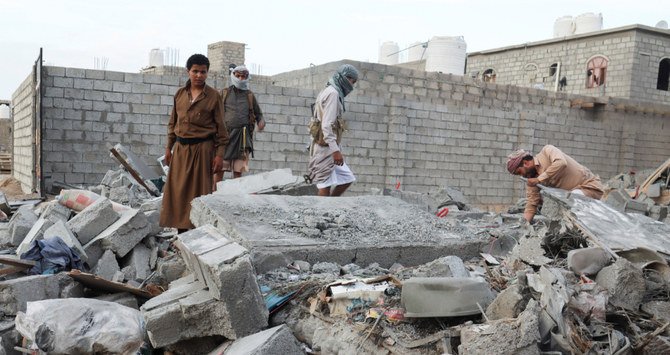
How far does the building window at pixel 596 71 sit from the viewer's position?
20.8 meters

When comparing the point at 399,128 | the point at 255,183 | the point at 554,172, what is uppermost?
the point at 399,128

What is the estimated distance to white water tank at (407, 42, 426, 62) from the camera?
936 inches

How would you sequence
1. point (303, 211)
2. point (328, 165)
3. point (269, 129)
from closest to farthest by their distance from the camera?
point (303, 211) < point (328, 165) < point (269, 129)

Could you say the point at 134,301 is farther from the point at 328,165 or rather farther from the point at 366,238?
the point at 328,165

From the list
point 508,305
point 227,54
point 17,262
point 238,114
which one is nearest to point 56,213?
point 17,262

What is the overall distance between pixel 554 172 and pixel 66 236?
173 inches

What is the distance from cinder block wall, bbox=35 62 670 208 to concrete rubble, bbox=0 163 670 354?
3.89m

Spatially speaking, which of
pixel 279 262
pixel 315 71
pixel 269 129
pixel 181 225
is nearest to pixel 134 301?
pixel 279 262

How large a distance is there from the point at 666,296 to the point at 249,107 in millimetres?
4668

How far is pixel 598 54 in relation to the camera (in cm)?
2095

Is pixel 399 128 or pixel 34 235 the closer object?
pixel 34 235

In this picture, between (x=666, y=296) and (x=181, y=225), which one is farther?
(x=181, y=225)

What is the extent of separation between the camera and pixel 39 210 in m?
5.96

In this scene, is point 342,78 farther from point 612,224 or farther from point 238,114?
point 612,224
